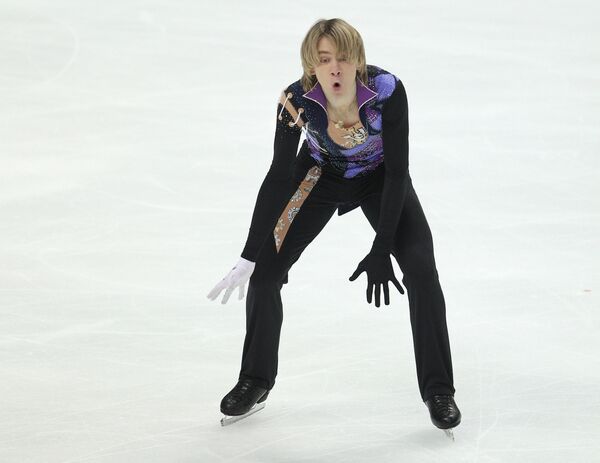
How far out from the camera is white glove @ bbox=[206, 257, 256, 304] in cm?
408

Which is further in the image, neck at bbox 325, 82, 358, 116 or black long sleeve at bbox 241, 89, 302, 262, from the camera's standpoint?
black long sleeve at bbox 241, 89, 302, 262

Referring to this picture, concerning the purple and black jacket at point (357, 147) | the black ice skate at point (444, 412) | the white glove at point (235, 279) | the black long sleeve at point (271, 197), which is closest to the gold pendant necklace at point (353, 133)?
the purple and black jacket at point (357, 147)

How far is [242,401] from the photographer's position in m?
4.14

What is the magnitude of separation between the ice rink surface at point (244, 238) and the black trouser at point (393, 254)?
0.62 ft

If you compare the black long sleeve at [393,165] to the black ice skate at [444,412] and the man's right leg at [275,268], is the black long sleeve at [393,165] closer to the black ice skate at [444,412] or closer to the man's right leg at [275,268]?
the man's right leg at [275,268]

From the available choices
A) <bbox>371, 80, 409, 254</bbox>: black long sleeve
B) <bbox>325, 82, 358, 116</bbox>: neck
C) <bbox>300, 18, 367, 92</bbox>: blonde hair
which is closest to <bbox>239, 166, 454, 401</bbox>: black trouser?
<bbox>371, 80, 409, 254</bbox>: black long sleeve

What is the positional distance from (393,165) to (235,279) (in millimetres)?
652

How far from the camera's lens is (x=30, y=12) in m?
10.1

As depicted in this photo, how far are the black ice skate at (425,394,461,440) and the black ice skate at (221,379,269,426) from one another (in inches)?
23.5

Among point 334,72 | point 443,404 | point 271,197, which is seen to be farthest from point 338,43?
point 443,404

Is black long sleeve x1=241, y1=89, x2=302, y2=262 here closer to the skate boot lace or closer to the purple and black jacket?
the purple and black jacket

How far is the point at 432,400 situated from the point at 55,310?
6.16 feet

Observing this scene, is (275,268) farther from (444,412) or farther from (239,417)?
(444,412)

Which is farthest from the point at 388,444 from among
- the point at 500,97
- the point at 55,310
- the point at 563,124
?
the point at 500,97
